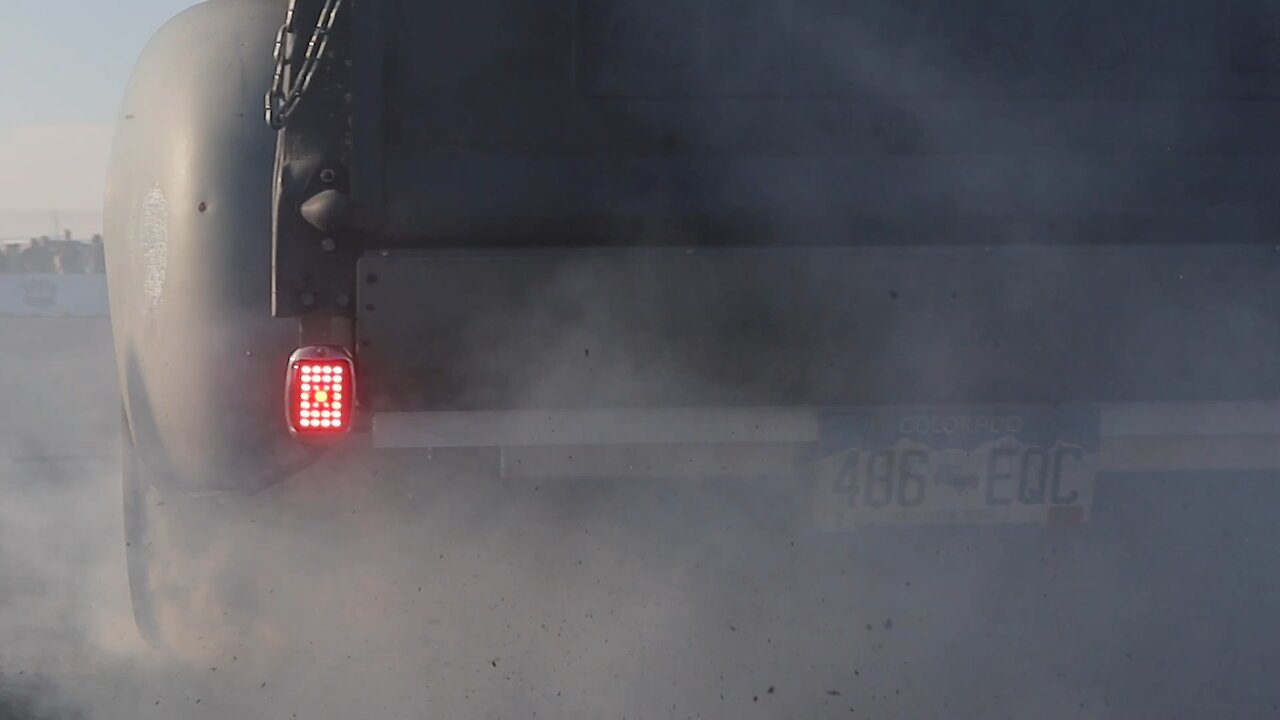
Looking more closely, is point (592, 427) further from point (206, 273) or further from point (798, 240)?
point (206, 273)

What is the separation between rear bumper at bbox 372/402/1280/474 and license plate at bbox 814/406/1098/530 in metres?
0.07

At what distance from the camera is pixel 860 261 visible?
9.59 ft

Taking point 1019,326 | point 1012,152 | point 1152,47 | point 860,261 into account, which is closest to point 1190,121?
point 1152,47

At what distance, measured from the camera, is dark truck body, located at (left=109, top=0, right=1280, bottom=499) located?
291 centimetres

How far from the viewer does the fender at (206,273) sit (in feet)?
11.2

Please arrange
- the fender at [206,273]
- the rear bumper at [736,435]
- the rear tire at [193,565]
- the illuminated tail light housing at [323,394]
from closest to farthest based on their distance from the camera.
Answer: the illuminated tail light housing at [323,394]
the rear bumper at [736,435]
the fender at [206,273]
the rear tire at [193,565]

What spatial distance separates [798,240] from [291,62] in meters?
1.21

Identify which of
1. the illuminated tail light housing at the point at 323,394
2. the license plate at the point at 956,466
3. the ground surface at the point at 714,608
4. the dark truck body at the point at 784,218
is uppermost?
the dark truck body at the point at 784,218

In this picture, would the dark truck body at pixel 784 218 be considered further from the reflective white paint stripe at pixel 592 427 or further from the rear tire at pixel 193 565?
the rear tire at pixel 193 565

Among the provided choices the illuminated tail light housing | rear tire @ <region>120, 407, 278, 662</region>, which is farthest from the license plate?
rear tire @ <region>120, 407, 278, 662</region>

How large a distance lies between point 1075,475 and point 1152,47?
1.07m

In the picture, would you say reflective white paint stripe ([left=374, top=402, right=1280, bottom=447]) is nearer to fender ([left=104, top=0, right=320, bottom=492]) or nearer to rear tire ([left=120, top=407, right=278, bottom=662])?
fender ([left=104, top=0, right=320, bottom=492])

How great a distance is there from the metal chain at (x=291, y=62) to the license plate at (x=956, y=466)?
139 centimetres

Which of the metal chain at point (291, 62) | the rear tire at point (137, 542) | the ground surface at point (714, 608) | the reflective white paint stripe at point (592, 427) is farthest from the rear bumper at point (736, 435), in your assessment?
the rear tire at point (137, 542)
